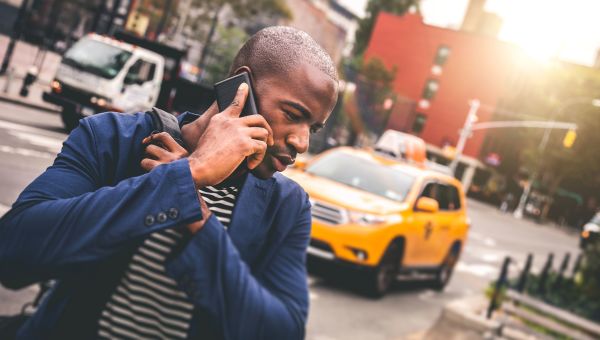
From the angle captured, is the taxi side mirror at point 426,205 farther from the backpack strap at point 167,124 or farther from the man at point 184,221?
the backpack strap at point 167,124

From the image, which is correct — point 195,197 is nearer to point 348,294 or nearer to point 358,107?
point 348,294

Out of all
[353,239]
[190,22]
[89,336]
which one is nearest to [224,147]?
[89,336]

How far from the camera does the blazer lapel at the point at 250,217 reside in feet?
4.62

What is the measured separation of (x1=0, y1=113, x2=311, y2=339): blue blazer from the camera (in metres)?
1.13

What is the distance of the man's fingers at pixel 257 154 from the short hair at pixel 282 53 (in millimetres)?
249

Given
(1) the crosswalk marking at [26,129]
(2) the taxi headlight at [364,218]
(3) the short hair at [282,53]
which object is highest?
(3) the short hair at [282,53]

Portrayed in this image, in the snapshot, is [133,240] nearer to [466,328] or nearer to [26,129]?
[466,328]

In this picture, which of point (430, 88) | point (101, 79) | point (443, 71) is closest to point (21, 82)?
point (101, 79)

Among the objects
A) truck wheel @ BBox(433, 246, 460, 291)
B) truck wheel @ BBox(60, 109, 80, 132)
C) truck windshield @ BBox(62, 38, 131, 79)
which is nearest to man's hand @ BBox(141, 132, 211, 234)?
truck wheel @ BBox(433, 246, 460, 291)

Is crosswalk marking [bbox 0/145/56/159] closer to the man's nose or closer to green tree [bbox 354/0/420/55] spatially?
the man's nose

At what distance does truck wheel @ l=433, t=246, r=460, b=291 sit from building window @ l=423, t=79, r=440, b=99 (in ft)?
154

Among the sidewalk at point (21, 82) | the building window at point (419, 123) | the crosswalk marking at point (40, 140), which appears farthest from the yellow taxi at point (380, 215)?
the building window at point (419, 123)

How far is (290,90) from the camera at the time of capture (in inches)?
55.2

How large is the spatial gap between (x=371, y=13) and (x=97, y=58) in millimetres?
52977
